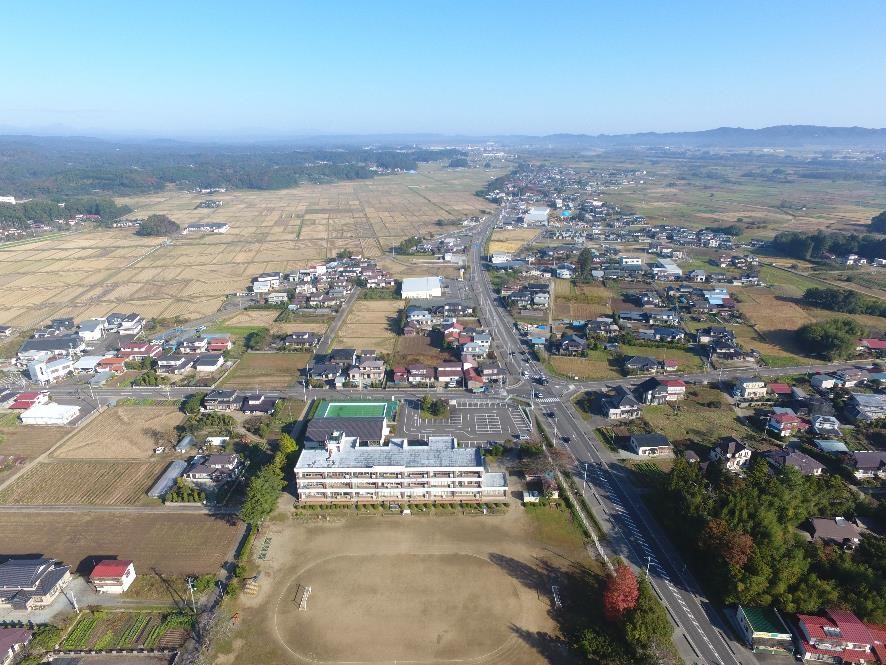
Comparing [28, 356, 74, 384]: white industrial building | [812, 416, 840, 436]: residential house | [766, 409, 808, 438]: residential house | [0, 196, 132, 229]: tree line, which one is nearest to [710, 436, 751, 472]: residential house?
[766, 409, 808, 438]: residential house

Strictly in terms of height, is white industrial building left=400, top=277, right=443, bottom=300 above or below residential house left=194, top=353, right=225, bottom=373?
above

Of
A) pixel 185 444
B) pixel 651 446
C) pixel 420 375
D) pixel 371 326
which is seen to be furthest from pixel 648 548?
pixel 371 326

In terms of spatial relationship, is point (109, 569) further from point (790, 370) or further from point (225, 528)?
point (790, 370)

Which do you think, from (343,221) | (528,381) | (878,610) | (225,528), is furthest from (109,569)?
(343,221)

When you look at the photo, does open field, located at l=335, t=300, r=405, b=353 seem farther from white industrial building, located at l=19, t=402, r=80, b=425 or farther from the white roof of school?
white industrial building, located at l=19, t=402, r=80, b=425

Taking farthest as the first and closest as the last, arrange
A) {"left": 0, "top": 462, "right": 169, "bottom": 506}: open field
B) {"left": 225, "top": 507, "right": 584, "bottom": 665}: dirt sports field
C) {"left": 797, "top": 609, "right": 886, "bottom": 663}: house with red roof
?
1. {"left": 0, "top": 462, "right": 169, "bottom": 506}: open field
2. {"left": 225, "top": 507, "right": 584, "bottom": 665}: dirt sports field
3. {"left": 797, "top": 609, "right": 886, "bottom": 663}: house with red roof

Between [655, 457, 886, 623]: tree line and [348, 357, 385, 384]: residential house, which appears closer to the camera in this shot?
[655, 457, 886, 623]: tree line
